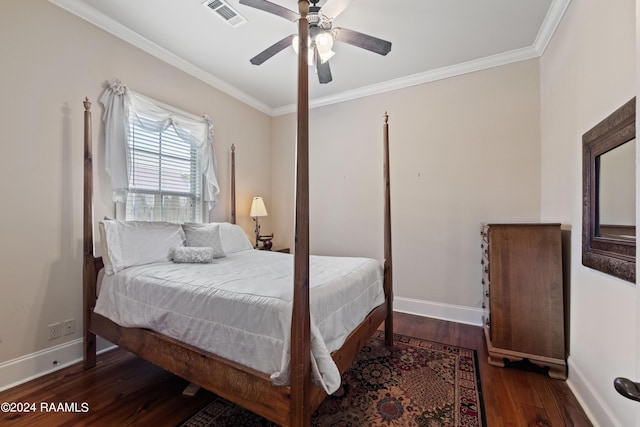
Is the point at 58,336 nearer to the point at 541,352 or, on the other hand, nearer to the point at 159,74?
the point at 159,74

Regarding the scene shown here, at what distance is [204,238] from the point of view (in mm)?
2680

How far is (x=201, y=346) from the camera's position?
4.90 feet

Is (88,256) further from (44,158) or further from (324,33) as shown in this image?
(324,33)

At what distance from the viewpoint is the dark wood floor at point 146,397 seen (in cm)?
158

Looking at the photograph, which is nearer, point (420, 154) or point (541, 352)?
point (541, 352)

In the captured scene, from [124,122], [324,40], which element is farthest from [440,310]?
[124,122]

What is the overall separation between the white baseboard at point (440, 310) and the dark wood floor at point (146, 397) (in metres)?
0.79

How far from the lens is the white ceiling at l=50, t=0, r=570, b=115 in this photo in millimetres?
2211

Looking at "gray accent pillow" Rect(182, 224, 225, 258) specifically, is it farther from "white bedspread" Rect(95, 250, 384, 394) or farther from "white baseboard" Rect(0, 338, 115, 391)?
"white baseboard" Rect(0, 338, 115, 391)

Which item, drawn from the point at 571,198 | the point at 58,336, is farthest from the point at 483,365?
the point at 58,336

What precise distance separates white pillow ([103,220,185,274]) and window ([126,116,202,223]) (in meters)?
0.37

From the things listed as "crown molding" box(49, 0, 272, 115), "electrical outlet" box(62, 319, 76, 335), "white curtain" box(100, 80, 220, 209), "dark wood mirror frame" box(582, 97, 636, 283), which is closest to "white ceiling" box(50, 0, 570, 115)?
"crown molding" box(49, 0, 272, 115)

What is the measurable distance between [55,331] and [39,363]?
215 millimetres

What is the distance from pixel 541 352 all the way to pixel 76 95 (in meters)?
4.10
